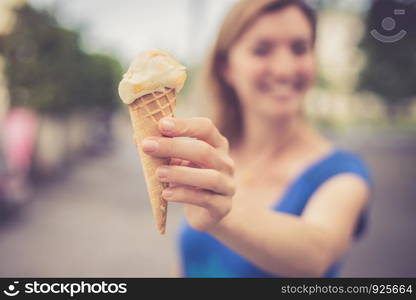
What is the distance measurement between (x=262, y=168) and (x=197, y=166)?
1.04 m

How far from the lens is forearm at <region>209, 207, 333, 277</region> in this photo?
45.0 inches

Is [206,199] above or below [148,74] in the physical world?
below

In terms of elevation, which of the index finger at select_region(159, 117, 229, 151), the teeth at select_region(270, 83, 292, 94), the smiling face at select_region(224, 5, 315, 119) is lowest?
the index finger at select_region(159, 117, 229, 151)

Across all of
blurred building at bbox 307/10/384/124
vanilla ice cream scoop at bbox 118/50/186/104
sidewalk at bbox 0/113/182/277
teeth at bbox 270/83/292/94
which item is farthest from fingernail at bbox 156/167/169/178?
blurred building at bbox 307/10/384/124

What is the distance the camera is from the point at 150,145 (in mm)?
950

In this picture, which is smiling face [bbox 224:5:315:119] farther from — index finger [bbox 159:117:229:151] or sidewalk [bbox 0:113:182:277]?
sidewalk [bbox 0:113:182:277]

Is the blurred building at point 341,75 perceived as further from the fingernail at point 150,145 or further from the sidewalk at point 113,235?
the fingernail at point 150,145

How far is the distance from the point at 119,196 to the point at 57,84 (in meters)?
2.61

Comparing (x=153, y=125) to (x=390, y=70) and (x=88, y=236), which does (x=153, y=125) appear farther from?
(x=390, y=70)

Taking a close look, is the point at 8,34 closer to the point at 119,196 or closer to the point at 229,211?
the point at 119,196

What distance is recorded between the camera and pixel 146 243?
17.6 feet

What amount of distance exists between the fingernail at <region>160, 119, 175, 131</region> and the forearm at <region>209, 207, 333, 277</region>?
1.03ft

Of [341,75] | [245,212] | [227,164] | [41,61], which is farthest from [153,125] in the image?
[341,75]

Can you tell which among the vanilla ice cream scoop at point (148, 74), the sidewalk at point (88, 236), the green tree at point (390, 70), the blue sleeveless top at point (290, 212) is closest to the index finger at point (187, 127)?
the vanilla ice cream scoop at point (148, 74)
